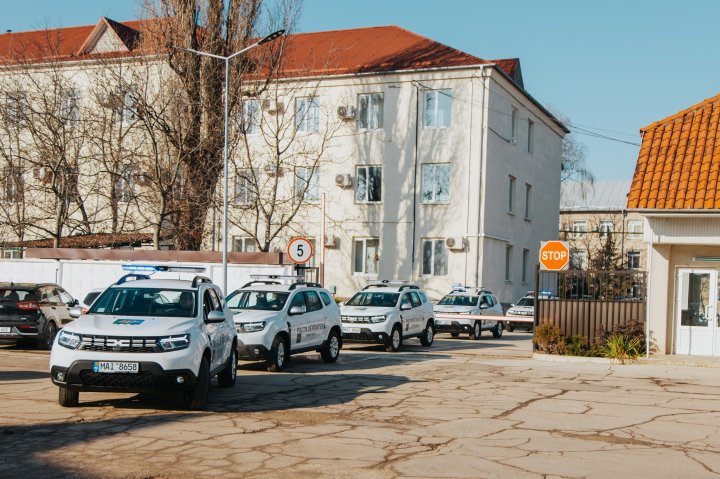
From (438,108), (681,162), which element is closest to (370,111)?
(438,108)

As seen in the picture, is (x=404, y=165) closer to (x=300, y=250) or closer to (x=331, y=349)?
(x=300, y=250)

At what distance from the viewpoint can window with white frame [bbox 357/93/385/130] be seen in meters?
41.2

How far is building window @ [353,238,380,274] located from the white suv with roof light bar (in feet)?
24.4

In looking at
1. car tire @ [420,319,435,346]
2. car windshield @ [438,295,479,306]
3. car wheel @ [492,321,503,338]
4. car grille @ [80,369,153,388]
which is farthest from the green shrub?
car grille @ [80,369,153,388]

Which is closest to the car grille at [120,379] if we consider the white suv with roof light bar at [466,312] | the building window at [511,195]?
the white suv with roof light bar at [466,312]

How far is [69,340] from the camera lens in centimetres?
1183

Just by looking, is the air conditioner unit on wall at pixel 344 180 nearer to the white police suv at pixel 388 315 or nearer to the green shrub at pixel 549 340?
the white police suv at pixel 388 315

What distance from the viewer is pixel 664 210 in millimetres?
21156

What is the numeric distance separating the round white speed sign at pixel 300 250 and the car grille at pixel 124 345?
13.5m

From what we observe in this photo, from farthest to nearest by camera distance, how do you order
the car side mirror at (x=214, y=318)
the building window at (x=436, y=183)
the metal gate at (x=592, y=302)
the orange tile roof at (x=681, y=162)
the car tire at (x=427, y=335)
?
the building window at (x=436, y=183)
the car tire at (x=427, y=335)
the metal gate at (x=592, y=302)
the orange tile roof at (x=681, y=162)
the car side mirror at (x=214, y=318)

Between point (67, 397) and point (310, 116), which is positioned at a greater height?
point (310, 116)

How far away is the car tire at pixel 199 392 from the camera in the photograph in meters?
12.0

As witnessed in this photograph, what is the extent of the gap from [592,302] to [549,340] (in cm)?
143

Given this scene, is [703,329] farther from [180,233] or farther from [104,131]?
[104,131]
